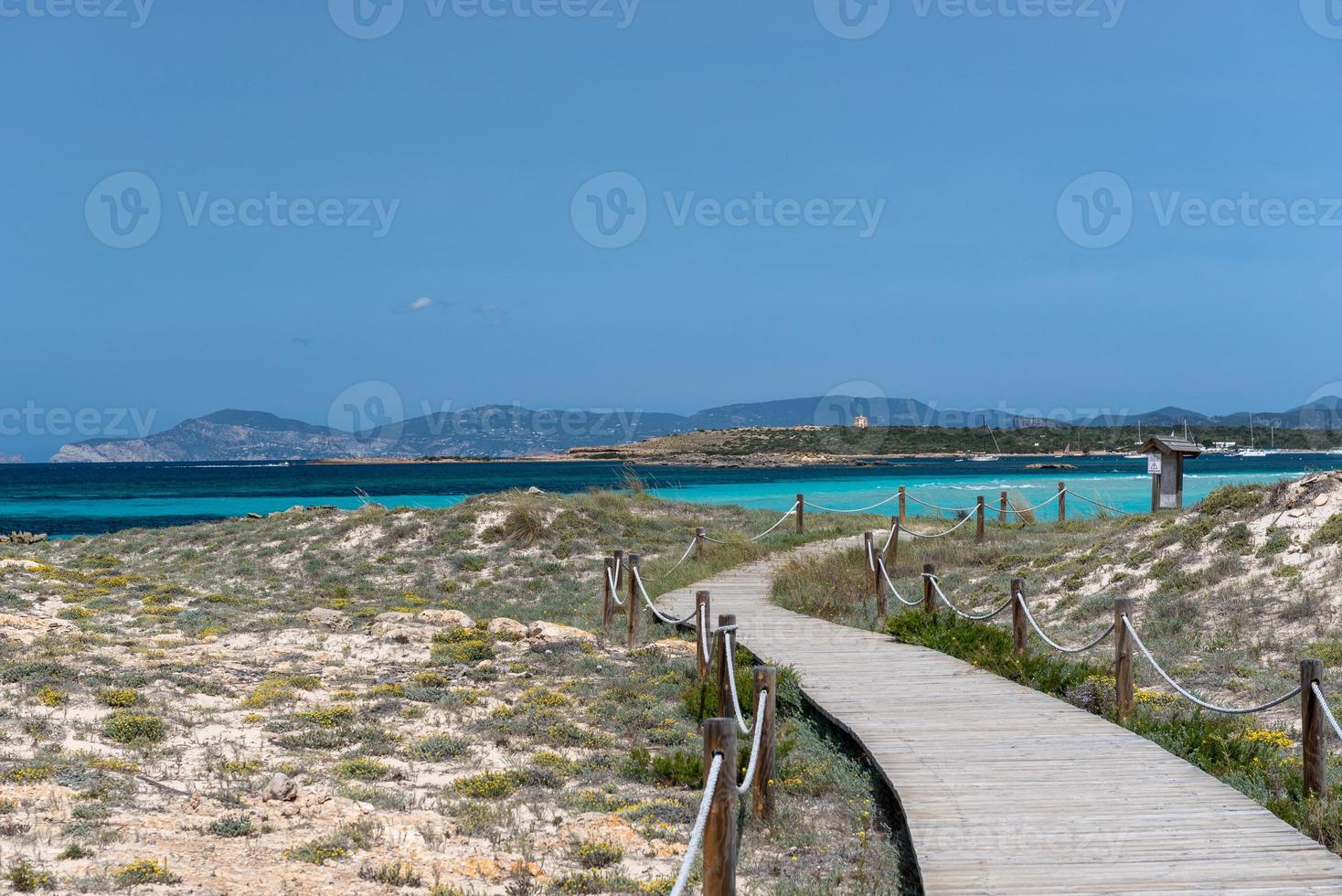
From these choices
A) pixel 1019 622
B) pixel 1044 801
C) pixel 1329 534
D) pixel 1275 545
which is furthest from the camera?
pixel 1275 545

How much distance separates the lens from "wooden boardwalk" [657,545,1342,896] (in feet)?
18.6

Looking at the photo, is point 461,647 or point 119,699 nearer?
point 119,699

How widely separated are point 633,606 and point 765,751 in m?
7.42

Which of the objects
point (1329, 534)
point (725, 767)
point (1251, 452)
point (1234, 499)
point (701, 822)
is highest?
point (1251, 452)

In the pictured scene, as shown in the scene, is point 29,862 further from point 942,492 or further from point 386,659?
point 942,492

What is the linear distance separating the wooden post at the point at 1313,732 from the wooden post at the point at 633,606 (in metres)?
8.73

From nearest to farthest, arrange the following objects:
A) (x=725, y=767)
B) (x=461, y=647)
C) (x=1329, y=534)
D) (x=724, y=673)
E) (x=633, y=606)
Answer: (x=725, y=767) → (x=724, y=673) → (x=461, y=647) → (x=633, y=606) → (x=1329, y=534)

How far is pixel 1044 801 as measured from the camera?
6.98 meters

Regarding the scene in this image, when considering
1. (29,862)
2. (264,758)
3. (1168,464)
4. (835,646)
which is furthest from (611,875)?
(1168,464)

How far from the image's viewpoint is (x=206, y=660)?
1226 centimetres

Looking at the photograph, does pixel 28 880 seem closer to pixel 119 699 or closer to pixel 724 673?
pixel 119 699

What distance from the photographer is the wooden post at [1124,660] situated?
30.7 feet

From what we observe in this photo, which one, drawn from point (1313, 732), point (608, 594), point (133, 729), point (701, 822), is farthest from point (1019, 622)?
→ point (133, 729)

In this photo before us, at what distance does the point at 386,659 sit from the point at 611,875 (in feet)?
24.7
